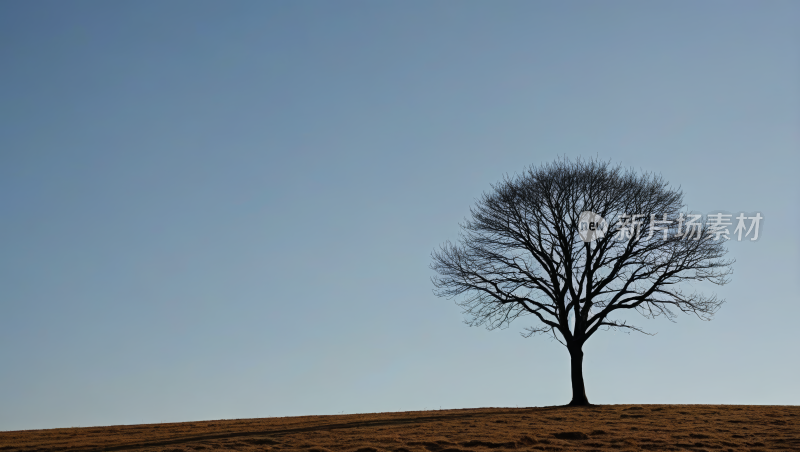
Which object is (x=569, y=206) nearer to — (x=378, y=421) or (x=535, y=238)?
(x=535, y=238)

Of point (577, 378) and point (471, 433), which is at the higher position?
point (577, 378)

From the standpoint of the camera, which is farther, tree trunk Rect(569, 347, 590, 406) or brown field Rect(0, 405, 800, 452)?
tree trunk Rect(569, 347, 590, 406)

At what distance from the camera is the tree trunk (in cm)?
2830

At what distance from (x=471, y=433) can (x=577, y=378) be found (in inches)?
449

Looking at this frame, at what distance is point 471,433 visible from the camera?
1872cm

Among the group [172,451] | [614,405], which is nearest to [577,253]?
[614,405]

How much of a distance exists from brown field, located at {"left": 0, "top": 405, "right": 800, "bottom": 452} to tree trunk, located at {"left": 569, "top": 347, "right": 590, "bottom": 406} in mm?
2536

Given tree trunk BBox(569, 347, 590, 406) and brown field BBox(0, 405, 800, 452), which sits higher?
tree trunk BBox(569, 347, 590, 406)

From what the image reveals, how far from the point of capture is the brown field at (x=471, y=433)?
54.5 ft

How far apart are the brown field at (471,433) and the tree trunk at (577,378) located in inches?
99.9

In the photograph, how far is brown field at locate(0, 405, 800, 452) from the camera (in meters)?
16.6

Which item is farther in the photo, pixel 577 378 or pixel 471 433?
pixel 577 378

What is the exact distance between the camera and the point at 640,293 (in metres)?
28.9

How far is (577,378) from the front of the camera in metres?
28.5
